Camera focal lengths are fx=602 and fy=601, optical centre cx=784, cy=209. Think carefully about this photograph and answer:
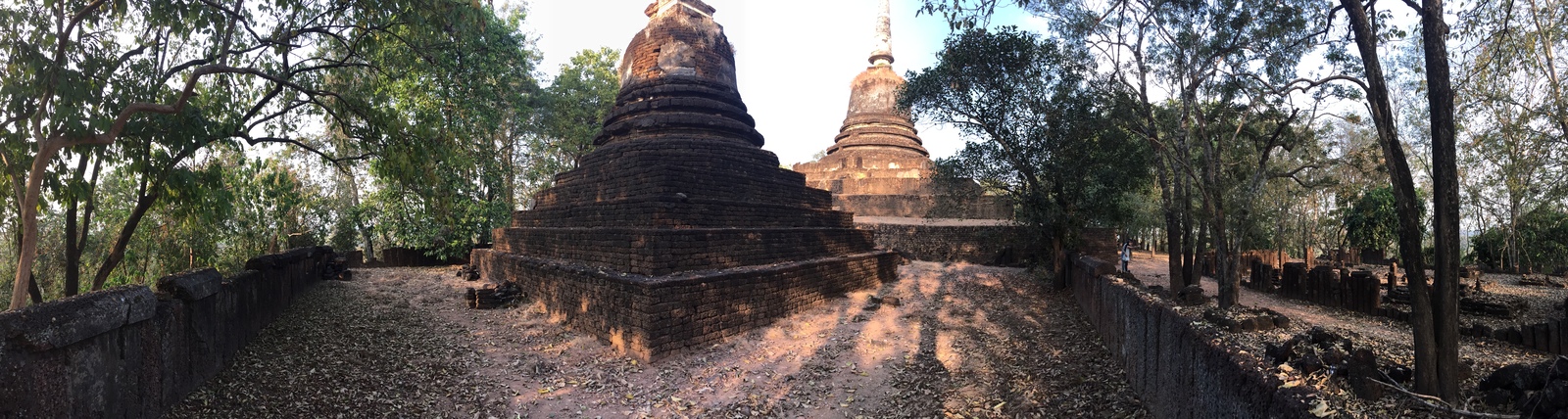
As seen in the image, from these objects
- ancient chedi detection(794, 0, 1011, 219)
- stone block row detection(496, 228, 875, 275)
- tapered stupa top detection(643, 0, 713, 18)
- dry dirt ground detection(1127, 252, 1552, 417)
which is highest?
tapered stupa top detection(643, 0, 713, 18)

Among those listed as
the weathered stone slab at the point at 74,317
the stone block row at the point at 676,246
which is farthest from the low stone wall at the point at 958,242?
the weathered stone slab at the point at 74,317

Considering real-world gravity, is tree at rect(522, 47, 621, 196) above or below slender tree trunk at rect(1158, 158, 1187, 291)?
above

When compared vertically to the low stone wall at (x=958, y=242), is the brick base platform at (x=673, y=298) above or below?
below

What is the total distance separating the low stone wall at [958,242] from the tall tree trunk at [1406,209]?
10.3 metres

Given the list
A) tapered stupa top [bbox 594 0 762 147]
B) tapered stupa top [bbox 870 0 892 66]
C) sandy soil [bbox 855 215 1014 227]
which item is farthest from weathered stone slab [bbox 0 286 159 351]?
tapered stupa top [bbox 870 0 892 66]

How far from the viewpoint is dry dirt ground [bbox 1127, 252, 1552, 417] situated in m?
2.95

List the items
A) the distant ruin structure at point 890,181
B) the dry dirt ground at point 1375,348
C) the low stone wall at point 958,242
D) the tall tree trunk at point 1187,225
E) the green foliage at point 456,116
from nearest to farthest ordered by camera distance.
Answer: the dry dirt ground at point 1375,348, the green foliage at point 456,116, the tall tree trunk at point 1187,225, the low stone wall at point 958,242, the distant ruin structure at point 890,181

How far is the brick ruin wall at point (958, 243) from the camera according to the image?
615 inches

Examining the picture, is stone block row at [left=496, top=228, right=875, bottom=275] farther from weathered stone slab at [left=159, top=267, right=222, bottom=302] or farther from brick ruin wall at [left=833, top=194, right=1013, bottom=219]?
brick ruin wall at [left=833, top=194, right=1013, bottom=219]

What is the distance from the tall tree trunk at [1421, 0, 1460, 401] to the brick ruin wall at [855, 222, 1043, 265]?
35.0 ft

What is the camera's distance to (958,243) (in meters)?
16.3

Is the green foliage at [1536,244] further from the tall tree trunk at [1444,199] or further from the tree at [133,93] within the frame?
the tree at [133,93]

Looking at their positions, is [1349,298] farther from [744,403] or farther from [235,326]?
[235,326]

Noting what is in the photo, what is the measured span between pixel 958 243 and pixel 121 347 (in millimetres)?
15411
